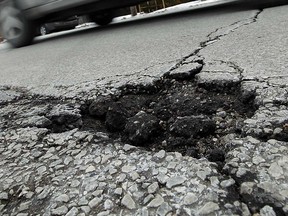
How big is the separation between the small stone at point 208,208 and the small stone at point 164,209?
0.31ft

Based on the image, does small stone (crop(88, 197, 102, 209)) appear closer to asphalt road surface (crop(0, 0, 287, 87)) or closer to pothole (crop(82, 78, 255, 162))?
pothole (crop(82, 78, 255, 162))

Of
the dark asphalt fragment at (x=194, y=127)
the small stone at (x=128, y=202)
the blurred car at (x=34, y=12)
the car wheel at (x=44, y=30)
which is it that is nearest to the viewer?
the small stone at (x=128, y=202)

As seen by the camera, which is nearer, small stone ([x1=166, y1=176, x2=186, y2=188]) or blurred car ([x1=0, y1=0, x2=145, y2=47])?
small stone ([x1=166, y1=176, x2=186, y2=188])

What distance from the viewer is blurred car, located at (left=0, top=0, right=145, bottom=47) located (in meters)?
4.55

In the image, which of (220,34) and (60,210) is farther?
(220,34)

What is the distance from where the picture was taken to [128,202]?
950 millimetres

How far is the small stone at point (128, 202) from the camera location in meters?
0.93

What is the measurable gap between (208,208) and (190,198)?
0.07m

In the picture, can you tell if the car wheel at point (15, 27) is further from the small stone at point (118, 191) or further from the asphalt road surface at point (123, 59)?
the small stone at point (118, 191)

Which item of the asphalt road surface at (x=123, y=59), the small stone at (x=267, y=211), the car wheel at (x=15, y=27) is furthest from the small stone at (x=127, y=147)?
the car wheel at (x=15, y=27)

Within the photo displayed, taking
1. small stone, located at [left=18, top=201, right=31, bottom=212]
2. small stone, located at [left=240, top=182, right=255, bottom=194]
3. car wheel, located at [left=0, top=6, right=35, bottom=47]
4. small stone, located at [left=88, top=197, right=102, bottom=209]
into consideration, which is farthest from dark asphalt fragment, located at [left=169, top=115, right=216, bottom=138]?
car wheel, located at [left=0, top=6, right=35, bottom=47]

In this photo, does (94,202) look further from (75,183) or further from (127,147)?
(127,147)

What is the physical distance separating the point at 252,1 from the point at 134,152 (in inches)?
168

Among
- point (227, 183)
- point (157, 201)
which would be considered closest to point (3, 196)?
point (157, 201)
